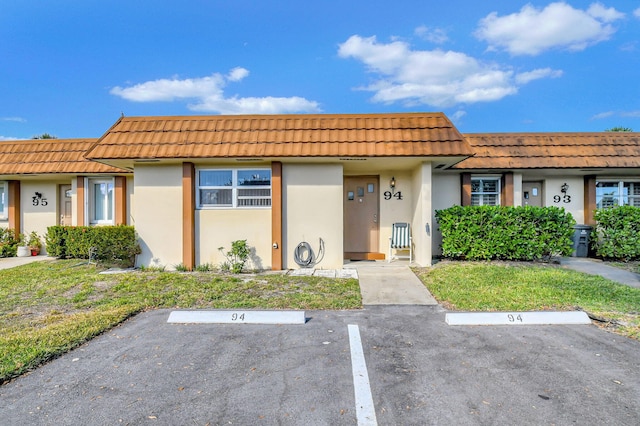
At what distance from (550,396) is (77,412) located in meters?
3.91

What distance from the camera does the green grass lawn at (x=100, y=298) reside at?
4055 mm

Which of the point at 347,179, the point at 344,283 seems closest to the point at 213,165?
the point at 347,179

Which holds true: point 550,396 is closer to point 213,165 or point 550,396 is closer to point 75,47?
point 213,165

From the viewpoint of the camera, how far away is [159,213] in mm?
8875

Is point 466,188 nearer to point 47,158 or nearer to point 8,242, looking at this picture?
point 47,158

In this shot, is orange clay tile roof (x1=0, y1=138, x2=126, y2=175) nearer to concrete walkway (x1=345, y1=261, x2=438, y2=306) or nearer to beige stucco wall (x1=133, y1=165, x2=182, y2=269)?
beige stucco wall (x1=133, y1=165, x2=182, y2=269)

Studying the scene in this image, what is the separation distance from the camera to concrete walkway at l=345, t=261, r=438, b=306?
5.88 metres

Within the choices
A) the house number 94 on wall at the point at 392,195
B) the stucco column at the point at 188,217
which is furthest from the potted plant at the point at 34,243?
the house number 94 on wall at the point at 392,195

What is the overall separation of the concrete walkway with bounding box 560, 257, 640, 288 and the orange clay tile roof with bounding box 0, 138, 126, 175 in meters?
13.9

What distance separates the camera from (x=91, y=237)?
1024 cm

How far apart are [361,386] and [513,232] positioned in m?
7.56

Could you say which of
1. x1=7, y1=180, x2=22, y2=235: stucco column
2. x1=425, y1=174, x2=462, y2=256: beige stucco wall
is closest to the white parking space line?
x1=425, y1=174, x2=462, y2=256: beige stucco wall

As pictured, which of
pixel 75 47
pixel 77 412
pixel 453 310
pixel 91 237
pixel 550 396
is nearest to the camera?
pixel 77 412

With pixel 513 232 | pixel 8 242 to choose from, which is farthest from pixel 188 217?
pixel 513 232
